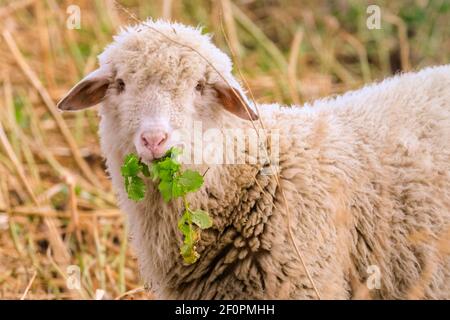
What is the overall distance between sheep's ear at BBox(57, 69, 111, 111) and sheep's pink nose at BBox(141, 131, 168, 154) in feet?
1.62

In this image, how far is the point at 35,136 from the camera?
645 cm

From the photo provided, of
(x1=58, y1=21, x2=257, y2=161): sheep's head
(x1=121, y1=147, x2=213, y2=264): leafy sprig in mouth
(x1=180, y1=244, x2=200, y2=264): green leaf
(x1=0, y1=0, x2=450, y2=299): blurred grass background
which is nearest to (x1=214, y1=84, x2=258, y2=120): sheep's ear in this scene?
(x1=58, y1=21, x2=257, y2=161): sheep's head

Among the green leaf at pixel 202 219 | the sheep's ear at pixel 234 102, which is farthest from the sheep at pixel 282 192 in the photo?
the green leaf at pixel 202 219

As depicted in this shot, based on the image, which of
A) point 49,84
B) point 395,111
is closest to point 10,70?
point 49,84

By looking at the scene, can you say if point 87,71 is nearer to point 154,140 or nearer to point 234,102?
point 234,102

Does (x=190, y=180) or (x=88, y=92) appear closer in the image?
(x=190, y=180)

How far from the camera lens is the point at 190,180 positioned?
11.7 feet

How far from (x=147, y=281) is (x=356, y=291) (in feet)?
2.92

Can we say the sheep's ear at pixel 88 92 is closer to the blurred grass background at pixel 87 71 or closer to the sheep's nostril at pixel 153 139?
the sheep's nostril at pixel 153 139

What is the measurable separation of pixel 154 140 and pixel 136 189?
34cm

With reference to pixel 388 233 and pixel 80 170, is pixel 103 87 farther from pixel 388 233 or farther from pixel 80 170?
pixel 80 170

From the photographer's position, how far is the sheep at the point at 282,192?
3648 mm

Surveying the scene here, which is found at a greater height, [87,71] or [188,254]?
[87,71]

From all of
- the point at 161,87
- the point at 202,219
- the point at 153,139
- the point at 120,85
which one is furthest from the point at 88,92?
the point at 202,219
